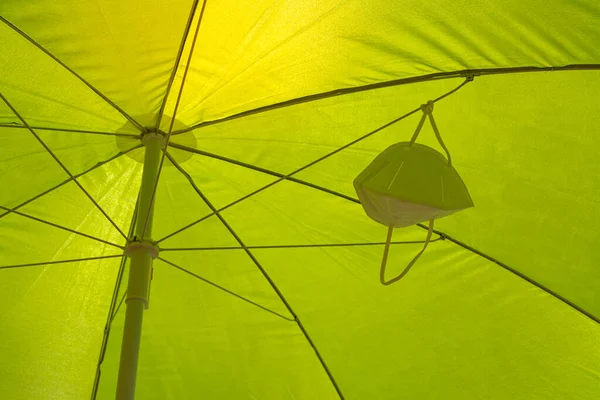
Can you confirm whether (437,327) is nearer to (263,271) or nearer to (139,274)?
(263,271)

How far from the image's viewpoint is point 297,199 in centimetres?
248

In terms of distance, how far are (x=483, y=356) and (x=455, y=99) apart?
2.96 ft

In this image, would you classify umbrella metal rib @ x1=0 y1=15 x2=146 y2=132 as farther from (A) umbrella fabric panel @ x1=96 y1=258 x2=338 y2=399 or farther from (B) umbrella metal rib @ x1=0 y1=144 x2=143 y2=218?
(A) umbrella fabric panel @ x1=96 y1=258 x2=338 y2=399

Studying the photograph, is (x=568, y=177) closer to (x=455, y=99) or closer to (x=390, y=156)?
(x=455, y=99)

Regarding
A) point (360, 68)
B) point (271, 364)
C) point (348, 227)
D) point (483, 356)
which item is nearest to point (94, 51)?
point (360, 68)

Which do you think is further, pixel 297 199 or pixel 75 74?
pixel 297 199

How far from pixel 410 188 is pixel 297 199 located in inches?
24.4

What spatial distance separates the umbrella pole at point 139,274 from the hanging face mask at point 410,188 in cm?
63

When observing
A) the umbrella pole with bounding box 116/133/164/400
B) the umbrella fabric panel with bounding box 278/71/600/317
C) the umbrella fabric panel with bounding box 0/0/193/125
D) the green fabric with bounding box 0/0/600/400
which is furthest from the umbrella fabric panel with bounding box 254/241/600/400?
the umbrella fabric panel with bounding box 0/0/193/125

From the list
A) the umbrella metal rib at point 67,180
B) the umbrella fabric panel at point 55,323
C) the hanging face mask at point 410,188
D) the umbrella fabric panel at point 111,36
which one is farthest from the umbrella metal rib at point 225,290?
the hanging face mask at point 410,188

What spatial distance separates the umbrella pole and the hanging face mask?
0.63 m

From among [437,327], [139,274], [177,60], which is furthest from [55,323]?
[437,327]

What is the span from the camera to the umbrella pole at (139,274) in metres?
2.05

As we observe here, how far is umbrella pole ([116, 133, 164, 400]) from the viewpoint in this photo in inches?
80.6
